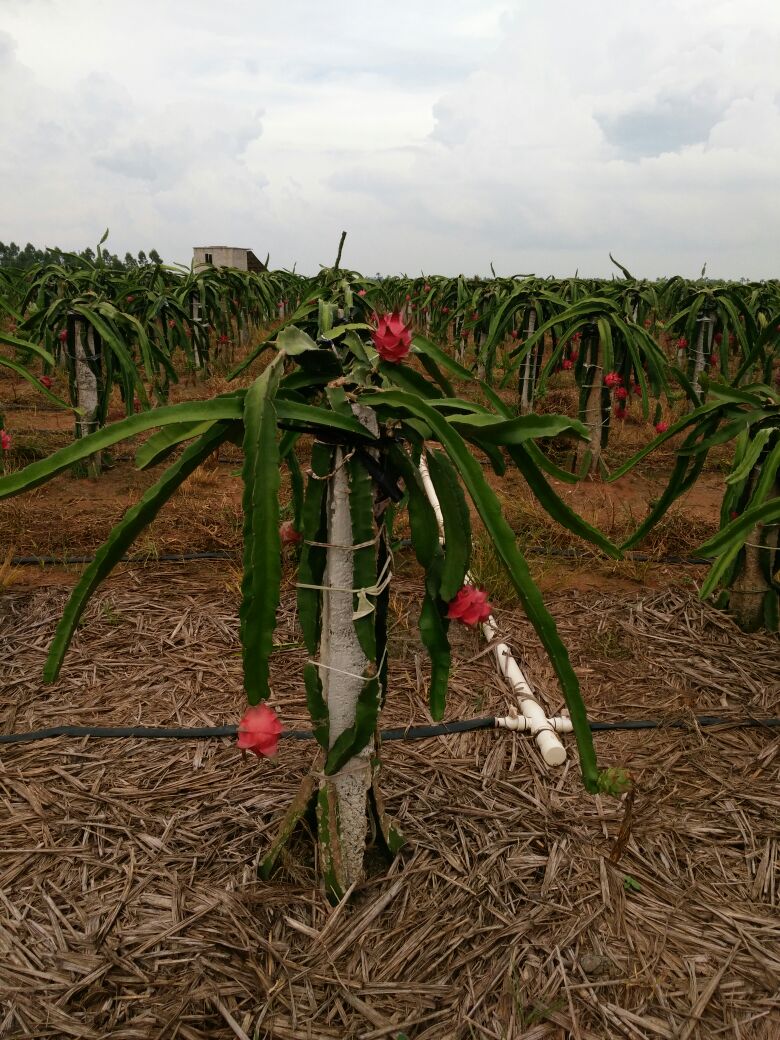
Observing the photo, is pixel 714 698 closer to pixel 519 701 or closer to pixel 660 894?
pixel 519 701

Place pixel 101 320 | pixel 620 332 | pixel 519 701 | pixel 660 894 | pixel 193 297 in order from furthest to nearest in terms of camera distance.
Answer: pixel 193 297
pixel 620 332
pixel 101 320
pixel 519 701
pixel 660 894

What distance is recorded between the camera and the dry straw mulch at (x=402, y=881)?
1.22m

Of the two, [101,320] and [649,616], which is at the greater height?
[101,320]

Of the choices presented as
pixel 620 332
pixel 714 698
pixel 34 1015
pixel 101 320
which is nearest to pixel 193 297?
pixel 101 320

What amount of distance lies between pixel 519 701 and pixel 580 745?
1024 millimetres

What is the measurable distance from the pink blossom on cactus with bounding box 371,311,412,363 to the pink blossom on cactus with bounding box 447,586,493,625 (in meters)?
0.41

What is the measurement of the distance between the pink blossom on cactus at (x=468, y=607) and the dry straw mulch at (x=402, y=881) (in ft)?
2.06

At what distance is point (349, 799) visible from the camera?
1375 millimetres

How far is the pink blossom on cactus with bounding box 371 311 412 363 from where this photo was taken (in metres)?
1.18

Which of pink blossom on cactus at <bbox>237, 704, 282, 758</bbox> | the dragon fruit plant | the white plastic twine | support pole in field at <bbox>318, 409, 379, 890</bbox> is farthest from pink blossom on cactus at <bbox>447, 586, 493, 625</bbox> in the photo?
the white plastic twine

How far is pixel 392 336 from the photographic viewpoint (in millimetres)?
1185

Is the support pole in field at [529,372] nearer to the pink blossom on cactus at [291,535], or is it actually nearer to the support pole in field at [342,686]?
the pink blossom on cactus at [291,535]

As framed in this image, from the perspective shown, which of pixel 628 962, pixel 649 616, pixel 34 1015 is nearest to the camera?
pixel 34 1015

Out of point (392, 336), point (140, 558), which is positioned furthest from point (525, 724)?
point (140, 558)
